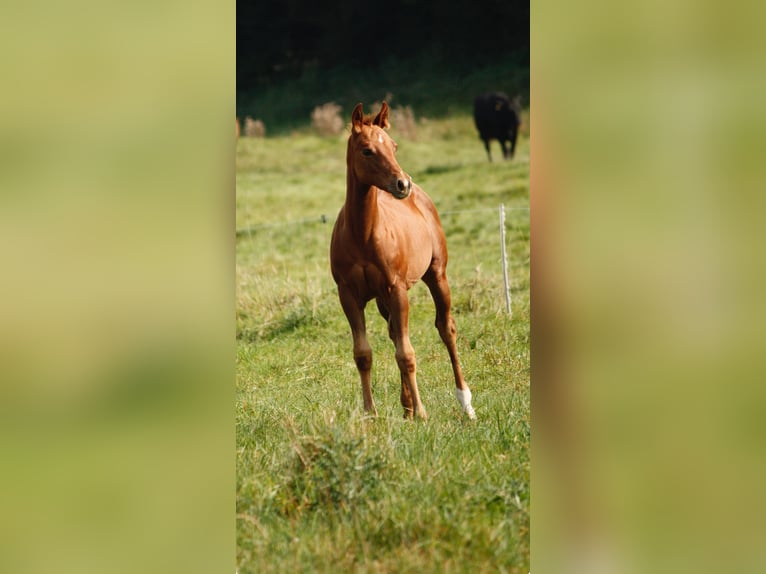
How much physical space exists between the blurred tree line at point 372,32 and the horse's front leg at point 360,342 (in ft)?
3.79

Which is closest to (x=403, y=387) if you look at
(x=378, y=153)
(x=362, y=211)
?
(x=362, y=211)

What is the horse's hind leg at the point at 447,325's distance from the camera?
4.14 meters

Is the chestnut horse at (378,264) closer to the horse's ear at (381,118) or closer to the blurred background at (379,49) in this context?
the horse's ear at (381,118)

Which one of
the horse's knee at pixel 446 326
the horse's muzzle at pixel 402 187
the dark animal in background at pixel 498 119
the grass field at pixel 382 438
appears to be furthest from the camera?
the dark animal in background at pixel 498 119

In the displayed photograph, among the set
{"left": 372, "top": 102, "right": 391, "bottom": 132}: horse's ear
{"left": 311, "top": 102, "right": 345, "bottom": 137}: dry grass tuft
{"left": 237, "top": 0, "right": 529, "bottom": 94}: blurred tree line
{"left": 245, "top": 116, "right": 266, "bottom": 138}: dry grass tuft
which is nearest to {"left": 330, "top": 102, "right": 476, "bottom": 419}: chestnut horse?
{"left": 372, "top": 102, "right": 391, "bottom": 132}: horse's ear

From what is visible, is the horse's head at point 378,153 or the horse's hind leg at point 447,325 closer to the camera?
the horse's head at point 378,153

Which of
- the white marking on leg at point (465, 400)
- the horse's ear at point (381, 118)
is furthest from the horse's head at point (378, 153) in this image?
the white marking on leg at point (465, 400)

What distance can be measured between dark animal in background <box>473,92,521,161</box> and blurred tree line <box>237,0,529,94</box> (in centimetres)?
105

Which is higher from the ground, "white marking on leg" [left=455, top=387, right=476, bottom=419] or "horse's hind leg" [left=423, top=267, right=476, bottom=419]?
"horse's hind leg" [left=423, top=267, right=476, bottom=419]

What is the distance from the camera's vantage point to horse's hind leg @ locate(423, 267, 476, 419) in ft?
13.6

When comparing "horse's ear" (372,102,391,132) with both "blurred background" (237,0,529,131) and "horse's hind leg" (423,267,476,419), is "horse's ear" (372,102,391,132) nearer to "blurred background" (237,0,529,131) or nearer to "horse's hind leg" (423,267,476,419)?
"blurred background" (237,0,529,131)

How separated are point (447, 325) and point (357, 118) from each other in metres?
1.15
